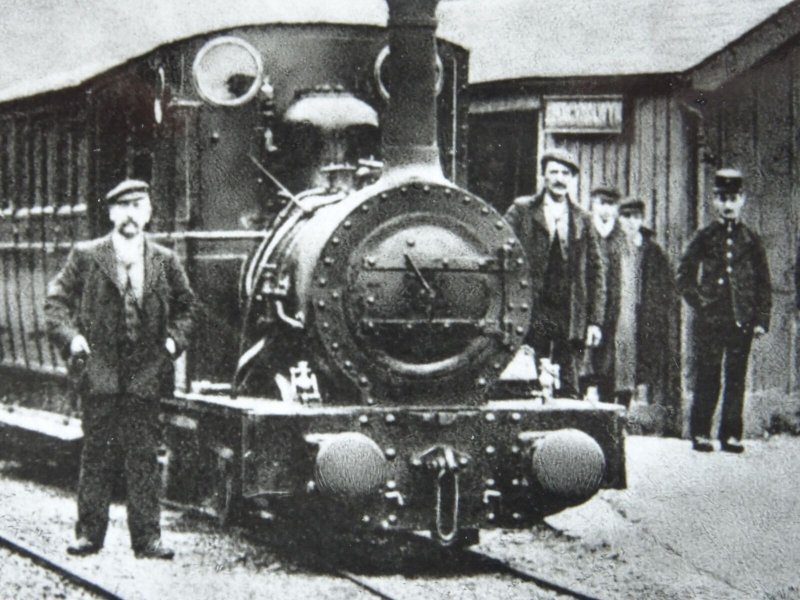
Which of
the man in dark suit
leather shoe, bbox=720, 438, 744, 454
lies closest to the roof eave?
leather shoe, bbox=720, 438, 744, 454

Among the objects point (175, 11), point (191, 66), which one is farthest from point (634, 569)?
point (175, 11)

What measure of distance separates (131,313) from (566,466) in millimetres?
1825

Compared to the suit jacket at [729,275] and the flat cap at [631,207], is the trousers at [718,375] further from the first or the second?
the flat cap at [631,207]

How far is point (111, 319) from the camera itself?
18.1 feet

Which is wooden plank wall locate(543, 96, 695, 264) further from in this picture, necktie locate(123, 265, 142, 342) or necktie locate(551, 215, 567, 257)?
necktie locate(123, 265, 142, 342)

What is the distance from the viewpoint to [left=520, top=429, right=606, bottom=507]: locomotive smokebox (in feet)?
18.0

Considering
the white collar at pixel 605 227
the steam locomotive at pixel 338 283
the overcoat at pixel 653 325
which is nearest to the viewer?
the steam locomotive at pixel 338 283

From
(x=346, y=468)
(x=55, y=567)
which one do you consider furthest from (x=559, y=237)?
(x=55, y=567)

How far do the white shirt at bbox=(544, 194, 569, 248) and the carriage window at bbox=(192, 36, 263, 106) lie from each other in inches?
58.2

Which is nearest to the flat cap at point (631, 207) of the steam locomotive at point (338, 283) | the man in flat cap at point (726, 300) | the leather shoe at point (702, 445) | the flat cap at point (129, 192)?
the man in flat cap at point (726, 300)

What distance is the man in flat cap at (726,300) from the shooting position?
714cm

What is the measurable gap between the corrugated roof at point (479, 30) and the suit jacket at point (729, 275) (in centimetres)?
103

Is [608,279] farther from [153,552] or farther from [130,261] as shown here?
[153,552]

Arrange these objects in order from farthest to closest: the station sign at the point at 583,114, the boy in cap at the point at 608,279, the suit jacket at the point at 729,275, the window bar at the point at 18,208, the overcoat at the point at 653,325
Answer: the station sign at the point at 583,114, the window bar at the point at 18,208, the overcoat at the point at 653,325, the boy in cap at the point at 608,279, the suit jacket at the point at 729,275
